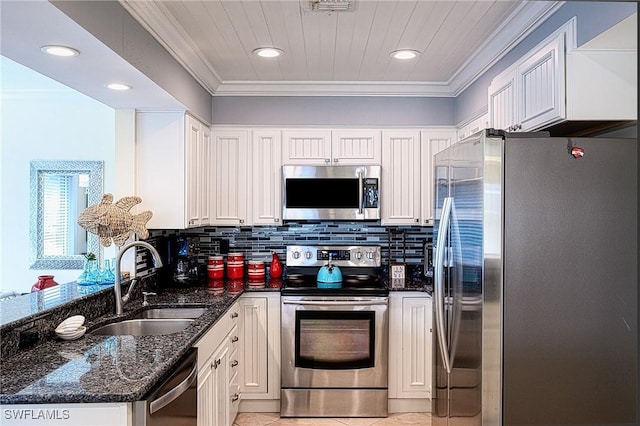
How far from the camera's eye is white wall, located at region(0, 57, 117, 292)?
4.36 m

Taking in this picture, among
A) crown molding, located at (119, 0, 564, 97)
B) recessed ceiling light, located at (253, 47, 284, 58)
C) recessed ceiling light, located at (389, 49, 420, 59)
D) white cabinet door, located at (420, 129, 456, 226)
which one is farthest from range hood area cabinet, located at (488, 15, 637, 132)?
white cabinet door, located at (420, 129, 456, 226)

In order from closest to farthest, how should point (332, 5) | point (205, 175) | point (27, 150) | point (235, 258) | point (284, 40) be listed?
point (332, 5) < point (284, 40) < point (205, 175) < point (235, 258) < point (27, 150)

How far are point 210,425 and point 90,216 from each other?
1273 millimetres

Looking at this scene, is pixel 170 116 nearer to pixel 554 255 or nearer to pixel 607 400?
pixel 554 255

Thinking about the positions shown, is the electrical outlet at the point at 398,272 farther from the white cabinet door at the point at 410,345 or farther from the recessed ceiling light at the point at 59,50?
the recessed ceiling light at the point at 59,50

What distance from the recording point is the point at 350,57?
3.06 meters

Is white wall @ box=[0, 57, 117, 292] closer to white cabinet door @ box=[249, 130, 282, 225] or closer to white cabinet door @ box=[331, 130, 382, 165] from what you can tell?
white cabinet door @ box=[249, 130, 282, 225]

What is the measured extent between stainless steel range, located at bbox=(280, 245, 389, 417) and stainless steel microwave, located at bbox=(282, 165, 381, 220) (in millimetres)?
586

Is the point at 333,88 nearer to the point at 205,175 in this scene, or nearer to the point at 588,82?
the point at 205,175

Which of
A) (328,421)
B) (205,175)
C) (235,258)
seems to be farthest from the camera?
(235,258)

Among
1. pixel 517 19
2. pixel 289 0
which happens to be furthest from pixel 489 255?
pixel 289 0

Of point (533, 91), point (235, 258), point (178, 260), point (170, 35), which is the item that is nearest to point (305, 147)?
point (235, 258)

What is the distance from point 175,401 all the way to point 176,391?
0.13ft

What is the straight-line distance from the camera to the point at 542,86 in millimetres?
2057
